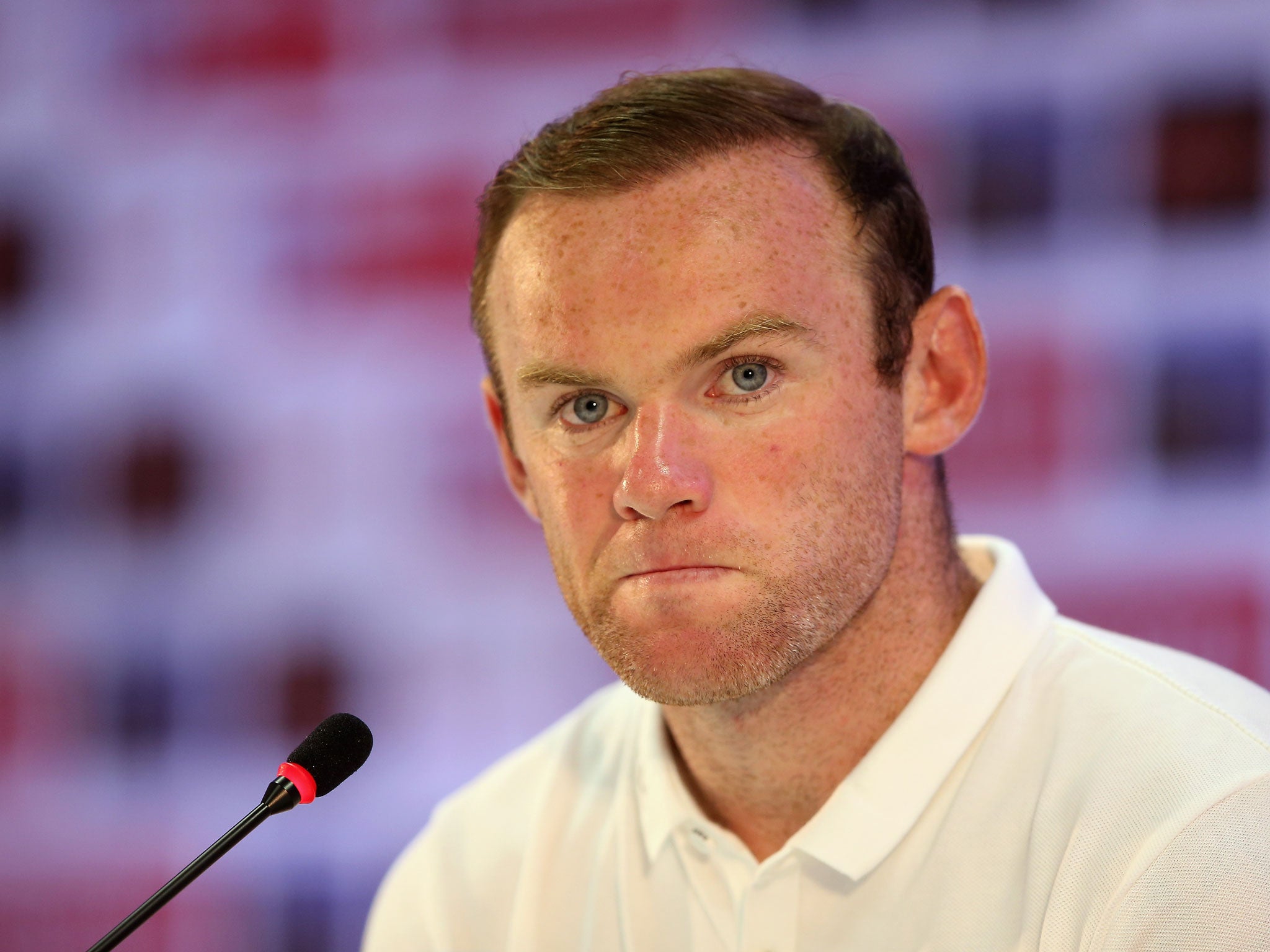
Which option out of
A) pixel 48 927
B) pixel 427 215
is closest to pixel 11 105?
pixel 427 215

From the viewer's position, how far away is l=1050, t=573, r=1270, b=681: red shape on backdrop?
2887mm

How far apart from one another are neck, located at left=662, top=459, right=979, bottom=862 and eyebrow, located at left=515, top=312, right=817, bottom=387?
322 millimetres

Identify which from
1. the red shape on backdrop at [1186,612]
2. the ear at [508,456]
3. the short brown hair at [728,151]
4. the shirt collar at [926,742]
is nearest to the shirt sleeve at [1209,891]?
the shirt collar at [926,742]

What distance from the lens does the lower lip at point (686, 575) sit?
1609 millimetres

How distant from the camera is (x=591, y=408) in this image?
1731mm

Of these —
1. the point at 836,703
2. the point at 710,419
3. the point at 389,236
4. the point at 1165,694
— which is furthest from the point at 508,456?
the point at 389,236

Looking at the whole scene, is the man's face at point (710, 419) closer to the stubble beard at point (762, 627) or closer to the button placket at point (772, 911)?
the stubble beard at point (762, 627)

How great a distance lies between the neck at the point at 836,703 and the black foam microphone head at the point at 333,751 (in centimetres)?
51

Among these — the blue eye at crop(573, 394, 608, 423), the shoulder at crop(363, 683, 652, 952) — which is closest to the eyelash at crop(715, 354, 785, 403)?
the blue eye at crop(573, 394, 608, 423)

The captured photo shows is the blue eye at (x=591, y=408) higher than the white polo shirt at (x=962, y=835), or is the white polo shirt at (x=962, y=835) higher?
the blue eye at (x=591, y=408)

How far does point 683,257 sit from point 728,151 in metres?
0.18

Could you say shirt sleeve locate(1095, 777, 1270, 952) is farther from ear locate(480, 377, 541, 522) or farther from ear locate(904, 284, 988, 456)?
ear locate(480, 377, 541, 522)

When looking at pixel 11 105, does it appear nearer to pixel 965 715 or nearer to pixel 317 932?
pixel 317 932

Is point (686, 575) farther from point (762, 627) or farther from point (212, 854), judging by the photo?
point (212, 854)
